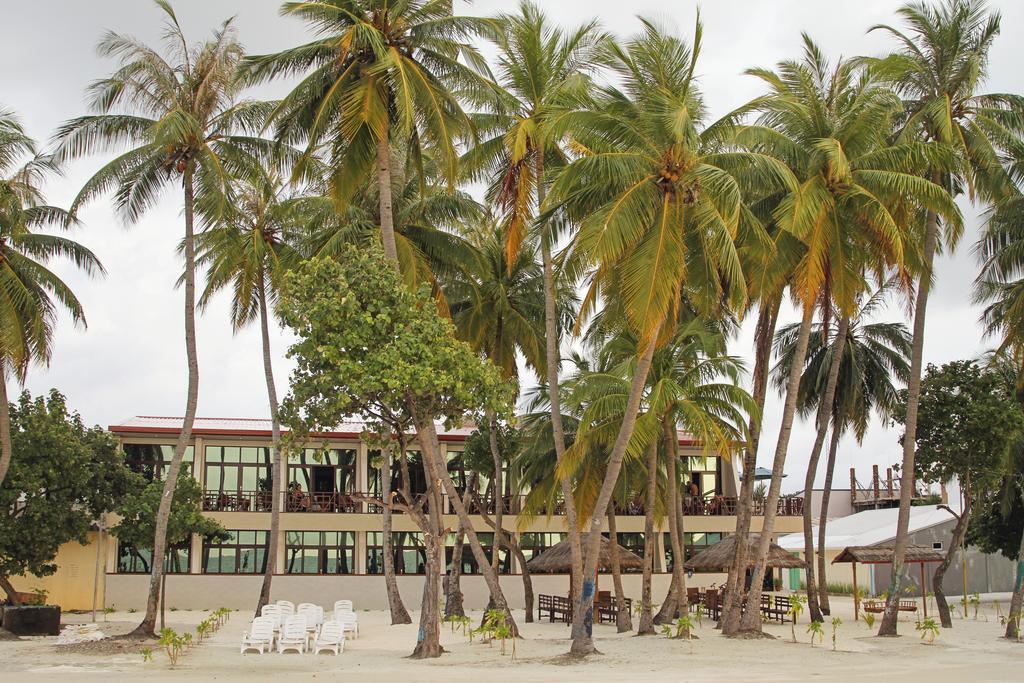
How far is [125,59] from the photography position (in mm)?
22453

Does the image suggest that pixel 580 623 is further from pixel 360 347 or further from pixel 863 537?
pixel 863 537

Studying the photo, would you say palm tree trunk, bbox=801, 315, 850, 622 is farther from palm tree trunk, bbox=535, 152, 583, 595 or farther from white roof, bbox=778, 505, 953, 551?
white roof, bbox=778, 505, 953, 551

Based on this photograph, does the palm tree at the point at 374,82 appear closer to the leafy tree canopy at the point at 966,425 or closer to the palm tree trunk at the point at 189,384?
the palm tree trunk at the point at 189,384

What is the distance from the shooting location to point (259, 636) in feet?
66.5

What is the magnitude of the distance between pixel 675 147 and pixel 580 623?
9.07 m

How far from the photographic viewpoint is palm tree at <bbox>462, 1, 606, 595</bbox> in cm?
2123

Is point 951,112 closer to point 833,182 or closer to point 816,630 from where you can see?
point 833,182

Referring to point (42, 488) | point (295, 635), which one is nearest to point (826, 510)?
point (295, 635)

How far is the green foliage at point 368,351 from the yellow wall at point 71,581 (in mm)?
18159

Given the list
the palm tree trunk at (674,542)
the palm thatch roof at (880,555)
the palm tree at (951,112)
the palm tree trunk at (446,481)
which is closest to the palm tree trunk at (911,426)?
the palm tree at (951,112)

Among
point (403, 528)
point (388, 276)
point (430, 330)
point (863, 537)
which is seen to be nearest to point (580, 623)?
point (430, 330)

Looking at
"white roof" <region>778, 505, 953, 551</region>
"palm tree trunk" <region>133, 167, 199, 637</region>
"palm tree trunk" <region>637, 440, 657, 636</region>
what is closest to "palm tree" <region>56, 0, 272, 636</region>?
"palm tree trunk" <region>133, 167, 199, 637</region>

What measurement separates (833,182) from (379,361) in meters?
10.1

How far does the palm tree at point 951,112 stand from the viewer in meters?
22.6
